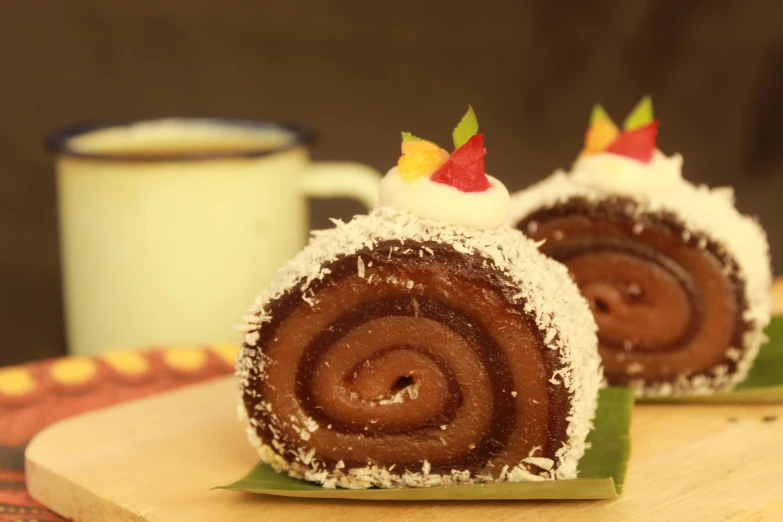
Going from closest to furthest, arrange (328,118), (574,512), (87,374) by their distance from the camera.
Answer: (574,512)
(87,374)
(328,118)

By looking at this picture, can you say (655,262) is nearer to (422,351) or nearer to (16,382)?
(422,351)

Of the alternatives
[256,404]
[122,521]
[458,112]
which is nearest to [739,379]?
[256,404]

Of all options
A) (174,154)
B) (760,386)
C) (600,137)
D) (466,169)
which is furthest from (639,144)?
(174,154)

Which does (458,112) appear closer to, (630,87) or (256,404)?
(630,87)

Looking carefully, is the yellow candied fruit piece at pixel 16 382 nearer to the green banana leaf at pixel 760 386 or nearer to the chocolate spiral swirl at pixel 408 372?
the chocolate spiral swirl at pixel 408 372

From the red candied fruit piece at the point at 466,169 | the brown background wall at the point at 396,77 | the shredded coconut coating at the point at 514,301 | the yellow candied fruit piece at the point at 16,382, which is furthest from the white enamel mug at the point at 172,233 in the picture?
the brown background wall at the point at 396,77

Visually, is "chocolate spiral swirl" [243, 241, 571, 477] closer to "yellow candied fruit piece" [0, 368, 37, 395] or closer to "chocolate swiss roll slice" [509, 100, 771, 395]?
"chocolate swiss roll slice" [509, 100, 771, 395]
